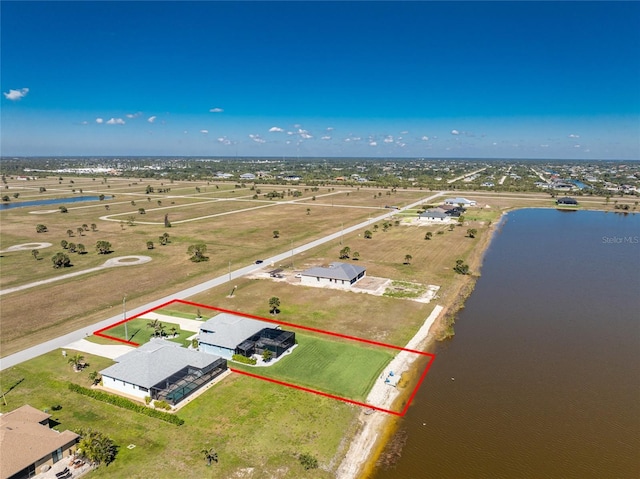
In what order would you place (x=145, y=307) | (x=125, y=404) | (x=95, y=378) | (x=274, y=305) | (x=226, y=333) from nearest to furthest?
(x=125, y=404) → (x=95, y=378) → (x=226, y=333) → (x=274, y=305) → (x=145, y=307)

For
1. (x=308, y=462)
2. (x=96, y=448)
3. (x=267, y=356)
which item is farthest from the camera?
(x=267, y=356)

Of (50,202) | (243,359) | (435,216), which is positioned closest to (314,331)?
(243,359)

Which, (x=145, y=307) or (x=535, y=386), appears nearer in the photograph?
(x=535, y=386)

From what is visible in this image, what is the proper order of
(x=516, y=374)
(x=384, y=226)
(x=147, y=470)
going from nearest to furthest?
1. (x=147, y=470)
2. (x=516, y=374)
3. (x=384, y=226)

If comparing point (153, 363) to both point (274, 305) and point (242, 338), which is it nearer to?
point (242, 338)

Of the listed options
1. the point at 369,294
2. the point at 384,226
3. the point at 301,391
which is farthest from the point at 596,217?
the point at 301,391

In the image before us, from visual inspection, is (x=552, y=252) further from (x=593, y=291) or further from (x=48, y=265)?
(x=48, y=265)

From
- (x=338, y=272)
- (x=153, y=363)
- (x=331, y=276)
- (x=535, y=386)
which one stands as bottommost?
(x=535, y=386)
